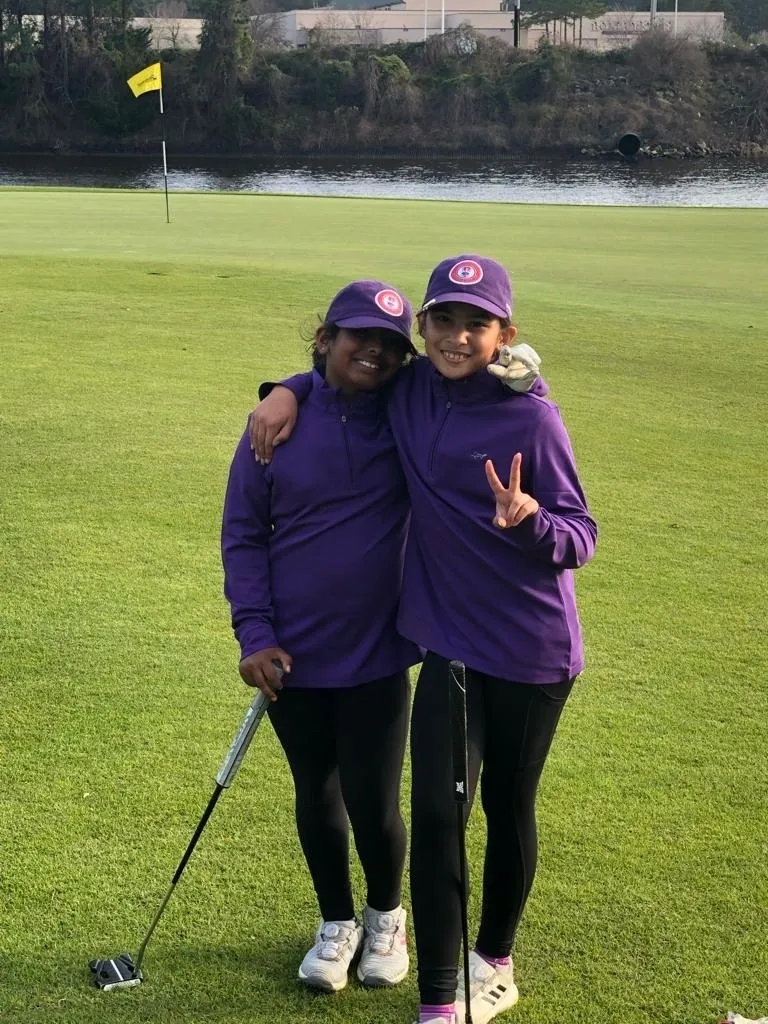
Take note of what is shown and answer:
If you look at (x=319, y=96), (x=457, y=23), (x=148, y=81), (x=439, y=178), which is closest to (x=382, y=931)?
(x=148, y=81)

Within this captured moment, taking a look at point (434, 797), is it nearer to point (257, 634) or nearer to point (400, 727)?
point (400, 727)

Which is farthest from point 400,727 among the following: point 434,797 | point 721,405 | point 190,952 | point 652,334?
point 652,334

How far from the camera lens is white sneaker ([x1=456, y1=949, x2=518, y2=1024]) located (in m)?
2.73

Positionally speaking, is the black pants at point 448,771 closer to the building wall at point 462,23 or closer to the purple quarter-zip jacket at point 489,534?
the purple quarter-zip jacket at point 489,534

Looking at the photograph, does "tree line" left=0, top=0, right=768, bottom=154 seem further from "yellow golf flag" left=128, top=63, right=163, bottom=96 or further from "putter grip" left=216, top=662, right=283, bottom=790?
"putter grip" left=216, top=662, right=283, bottom=790

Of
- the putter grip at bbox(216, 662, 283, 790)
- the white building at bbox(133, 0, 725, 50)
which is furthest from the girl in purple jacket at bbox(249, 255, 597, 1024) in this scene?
the white building at bbox(133, 0, 725, 50)

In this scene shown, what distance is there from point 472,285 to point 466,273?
0.04 metres

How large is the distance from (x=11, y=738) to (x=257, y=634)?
165 cm

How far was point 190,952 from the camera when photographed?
2955mm

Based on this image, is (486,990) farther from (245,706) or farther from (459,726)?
(245,706)

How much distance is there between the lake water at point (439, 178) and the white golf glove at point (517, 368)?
39373mm

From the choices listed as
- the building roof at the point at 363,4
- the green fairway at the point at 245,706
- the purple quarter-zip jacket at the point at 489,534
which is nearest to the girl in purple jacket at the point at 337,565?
the purple quarter-zip jacket at the point at 489,534

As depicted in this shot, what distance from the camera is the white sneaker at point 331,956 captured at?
283 cm

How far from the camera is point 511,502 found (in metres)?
2.38
